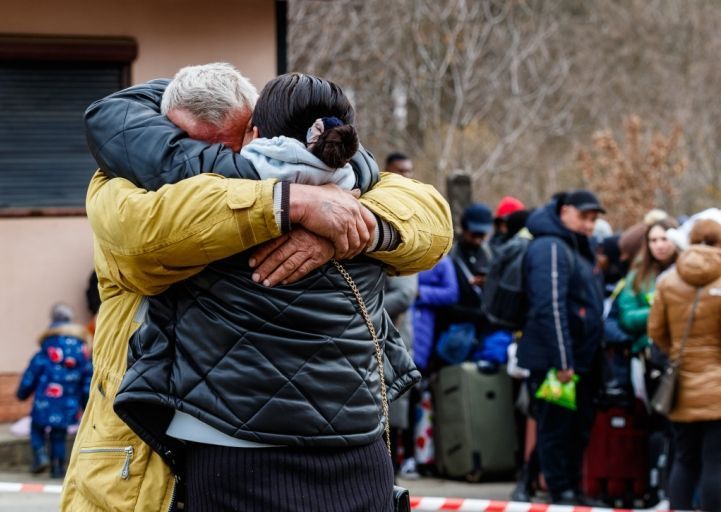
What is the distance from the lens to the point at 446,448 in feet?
29.9

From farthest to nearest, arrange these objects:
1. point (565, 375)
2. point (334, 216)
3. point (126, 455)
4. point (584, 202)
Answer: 1. point (584, 202)
2. point (565, 375)
3. point (126, 455)
4. point (334, 216)

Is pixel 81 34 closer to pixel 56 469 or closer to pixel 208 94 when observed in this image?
pixel 56 469

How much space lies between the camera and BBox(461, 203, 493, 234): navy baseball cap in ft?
30.1

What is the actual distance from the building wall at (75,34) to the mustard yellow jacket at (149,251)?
656cm

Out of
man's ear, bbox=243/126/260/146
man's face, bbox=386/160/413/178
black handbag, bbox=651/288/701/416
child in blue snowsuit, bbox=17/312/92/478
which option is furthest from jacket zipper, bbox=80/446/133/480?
man's face, bbox=386/160/413/178

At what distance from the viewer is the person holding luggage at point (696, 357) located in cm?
660

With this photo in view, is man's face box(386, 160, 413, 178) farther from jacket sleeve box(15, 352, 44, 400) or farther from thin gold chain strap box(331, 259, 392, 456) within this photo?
thin gold chain strap box(331, 259, 392, 456)

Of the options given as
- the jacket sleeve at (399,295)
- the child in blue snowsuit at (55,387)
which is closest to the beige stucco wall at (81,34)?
the child in blue snowsuit at (55,387)

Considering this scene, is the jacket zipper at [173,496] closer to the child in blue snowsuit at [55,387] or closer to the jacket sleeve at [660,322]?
the jacket sleeve at [660,322]

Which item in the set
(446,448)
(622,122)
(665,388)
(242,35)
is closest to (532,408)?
(446,448)

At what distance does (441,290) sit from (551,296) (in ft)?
4.19

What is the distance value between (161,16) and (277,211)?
721cm

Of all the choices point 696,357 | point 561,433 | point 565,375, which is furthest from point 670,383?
point 561,433

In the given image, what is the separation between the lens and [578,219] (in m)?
8.09
